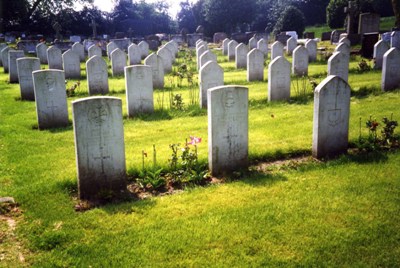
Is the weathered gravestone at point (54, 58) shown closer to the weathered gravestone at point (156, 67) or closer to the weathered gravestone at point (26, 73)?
the weathered gravestone at point (26, 73)

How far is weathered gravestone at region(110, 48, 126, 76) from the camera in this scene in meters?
18.3

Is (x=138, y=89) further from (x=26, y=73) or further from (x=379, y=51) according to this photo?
(x=379, y=51)

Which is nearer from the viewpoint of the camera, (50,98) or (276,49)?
(50,98)

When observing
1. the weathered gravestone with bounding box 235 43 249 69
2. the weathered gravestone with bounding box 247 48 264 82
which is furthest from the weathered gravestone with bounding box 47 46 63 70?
the weathered gravestone with bounding box 247 48 264 82

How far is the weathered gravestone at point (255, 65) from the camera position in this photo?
Result: 15758mm

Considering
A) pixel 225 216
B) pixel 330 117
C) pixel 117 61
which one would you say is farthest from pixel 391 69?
pixel 117 61

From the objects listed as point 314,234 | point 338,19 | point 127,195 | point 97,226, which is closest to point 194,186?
point 127,195

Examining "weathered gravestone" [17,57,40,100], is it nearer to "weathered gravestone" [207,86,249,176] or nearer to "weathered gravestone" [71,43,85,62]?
"weathered gravestone" [207,86,249,176]

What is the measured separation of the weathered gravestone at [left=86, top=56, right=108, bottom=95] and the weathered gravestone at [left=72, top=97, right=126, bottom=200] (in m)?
8.26

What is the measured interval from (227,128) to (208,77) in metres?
5.17

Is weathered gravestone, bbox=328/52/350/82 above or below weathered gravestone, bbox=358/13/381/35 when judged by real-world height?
below

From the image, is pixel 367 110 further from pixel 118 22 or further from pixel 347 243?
pixel 118 22

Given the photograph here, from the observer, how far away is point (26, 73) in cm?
1310

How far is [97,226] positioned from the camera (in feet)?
16.3
